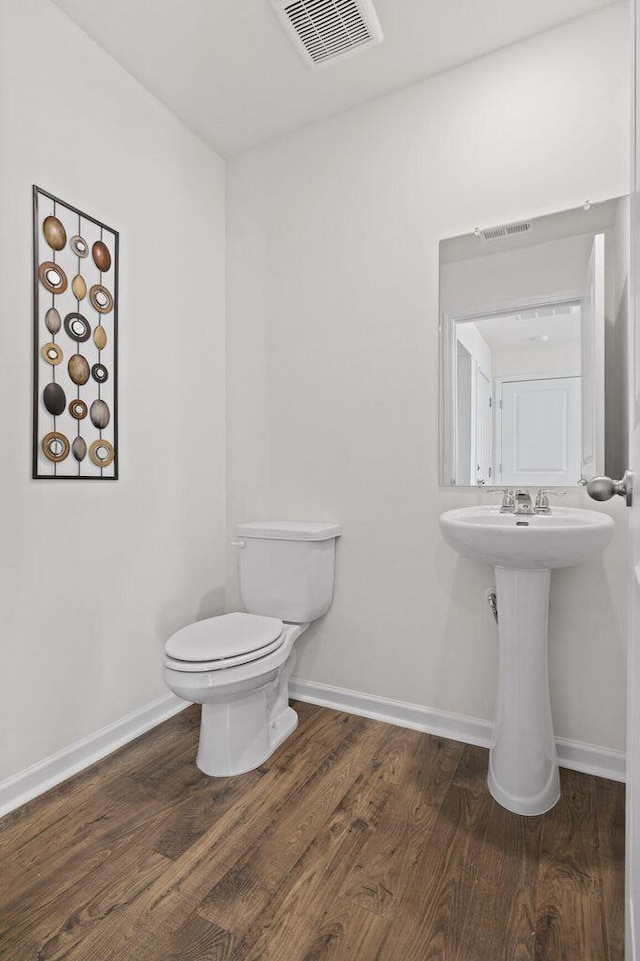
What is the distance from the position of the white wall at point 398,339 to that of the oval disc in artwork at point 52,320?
0.89m

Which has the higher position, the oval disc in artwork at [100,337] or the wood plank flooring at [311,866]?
the oval disc in artwork at [100,337]

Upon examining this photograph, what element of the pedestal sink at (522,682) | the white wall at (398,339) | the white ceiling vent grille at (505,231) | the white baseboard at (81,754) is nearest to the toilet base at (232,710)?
the white baseboard at (81,754)

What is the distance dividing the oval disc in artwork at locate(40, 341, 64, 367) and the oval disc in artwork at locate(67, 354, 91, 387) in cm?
4

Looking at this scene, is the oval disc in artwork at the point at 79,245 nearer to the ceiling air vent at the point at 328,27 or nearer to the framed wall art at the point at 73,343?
the framed wall art at the point at 73,343

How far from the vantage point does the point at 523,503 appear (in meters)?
1.64

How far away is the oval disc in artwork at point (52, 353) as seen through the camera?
5.28 ft

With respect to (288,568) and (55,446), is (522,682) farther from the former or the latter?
(55,446)

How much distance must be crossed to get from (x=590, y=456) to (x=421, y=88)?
1.54 meters

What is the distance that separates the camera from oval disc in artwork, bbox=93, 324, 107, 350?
178 cm

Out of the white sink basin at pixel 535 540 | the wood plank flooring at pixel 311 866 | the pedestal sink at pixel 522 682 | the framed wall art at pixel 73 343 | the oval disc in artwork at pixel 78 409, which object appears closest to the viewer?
the wood plank flooring at pixel 311 866

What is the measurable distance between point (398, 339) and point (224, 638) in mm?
1296

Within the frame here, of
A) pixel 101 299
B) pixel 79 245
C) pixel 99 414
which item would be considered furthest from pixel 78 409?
pixel 79 245

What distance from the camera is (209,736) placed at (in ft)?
5.51

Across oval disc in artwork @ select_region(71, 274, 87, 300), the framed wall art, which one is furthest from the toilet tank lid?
oval disc in artwork @ select_region(71, 274, 87, 300)
